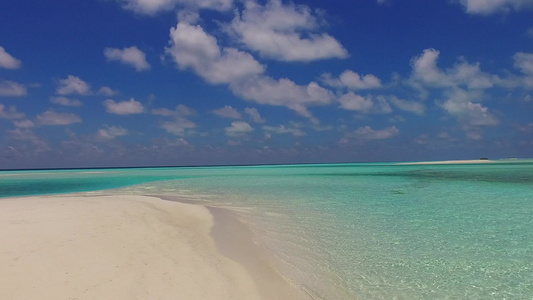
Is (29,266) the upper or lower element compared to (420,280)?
upper

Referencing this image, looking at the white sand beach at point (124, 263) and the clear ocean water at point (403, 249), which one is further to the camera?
the clear ocean water at point (403, 249)

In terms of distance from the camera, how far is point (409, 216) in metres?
12.7

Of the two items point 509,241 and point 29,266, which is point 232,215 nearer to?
point 29,266

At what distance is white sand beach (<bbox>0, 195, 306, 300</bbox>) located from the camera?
5.42 metres

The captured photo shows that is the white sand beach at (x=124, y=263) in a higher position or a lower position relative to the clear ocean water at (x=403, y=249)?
higher

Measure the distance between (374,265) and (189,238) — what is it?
206 inches

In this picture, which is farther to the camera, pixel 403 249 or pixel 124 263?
pixel 403 249

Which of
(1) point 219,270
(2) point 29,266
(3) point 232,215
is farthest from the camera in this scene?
(3) point 232,215

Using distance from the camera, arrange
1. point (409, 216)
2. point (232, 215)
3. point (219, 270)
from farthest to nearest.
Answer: point (232, 215) → point (409, 216) → point (219, 270)

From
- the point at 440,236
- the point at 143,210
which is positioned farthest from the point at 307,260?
the point at 143,210

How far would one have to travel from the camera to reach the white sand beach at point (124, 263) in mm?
5418

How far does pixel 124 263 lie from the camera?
21.9ft

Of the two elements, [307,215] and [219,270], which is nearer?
[219,270]

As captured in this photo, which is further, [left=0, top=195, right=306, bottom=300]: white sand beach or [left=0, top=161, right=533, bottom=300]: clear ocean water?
[left=0, top=161, right=533, bottom=300]: clear ocean water
